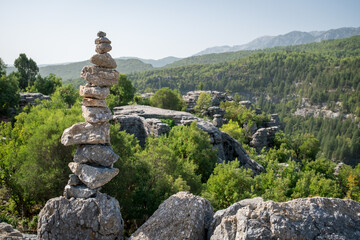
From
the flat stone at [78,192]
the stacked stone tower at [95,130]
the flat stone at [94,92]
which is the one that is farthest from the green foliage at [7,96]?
the flat stone at [78,192]

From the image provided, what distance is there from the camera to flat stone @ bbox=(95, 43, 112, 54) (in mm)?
13367

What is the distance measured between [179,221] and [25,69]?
2927 inches

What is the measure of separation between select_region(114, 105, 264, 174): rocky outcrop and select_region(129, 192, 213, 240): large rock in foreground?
2202 cm

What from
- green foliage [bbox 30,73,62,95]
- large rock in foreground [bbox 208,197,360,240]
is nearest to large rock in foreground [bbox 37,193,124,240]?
large rock in foreground [bbox 208,197,360,240]

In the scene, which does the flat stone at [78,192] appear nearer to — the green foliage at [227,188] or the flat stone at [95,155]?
the flat stone at [95,155]

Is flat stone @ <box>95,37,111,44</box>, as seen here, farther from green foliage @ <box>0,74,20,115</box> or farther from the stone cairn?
green foliage @ <box>0,74,20,115</box>

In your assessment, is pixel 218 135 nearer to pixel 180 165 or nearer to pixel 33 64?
pixel 180 165

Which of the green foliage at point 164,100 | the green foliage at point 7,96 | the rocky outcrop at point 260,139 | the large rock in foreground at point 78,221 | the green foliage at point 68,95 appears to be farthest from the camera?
the rocky outcrop at point 260,139

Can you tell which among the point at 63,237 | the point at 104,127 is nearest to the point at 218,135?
the point at 104,127

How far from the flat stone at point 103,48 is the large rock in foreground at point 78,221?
26.1ft

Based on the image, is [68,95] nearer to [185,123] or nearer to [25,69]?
[25,69]

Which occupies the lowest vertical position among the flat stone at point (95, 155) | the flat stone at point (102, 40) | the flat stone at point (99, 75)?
the flat stone at point (95, 155)

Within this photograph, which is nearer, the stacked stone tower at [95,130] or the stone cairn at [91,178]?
the stone cairn at [91,178]

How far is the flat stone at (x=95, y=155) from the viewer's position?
13109 mm
